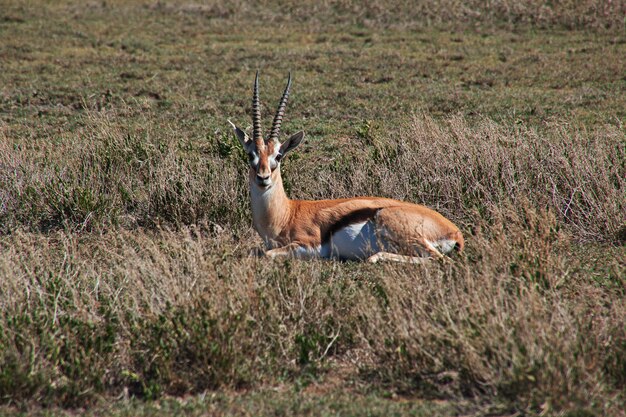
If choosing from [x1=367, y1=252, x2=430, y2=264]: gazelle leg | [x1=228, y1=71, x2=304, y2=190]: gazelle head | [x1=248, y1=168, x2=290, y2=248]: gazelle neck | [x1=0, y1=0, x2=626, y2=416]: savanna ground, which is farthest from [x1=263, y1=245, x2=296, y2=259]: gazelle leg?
[x1=367, y1=252, x2=430, y2=264]: gazelle leg

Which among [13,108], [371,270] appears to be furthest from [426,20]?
[371,270]

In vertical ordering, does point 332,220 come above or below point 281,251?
above

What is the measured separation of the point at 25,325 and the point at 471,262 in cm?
348

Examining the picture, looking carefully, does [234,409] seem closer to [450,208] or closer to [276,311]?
[276,311]

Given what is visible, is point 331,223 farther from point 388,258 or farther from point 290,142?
point 290,142

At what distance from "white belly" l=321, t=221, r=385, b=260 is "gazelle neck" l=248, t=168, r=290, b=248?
49 cm

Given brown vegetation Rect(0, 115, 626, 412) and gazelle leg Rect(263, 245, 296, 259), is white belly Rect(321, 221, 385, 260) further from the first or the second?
gazelle leg Rect(263, 245, 296, 259)

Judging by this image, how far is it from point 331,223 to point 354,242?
28 centimetres

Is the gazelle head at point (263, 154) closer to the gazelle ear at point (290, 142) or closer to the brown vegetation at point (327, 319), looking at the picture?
the gazelle ear at point (290, 142)

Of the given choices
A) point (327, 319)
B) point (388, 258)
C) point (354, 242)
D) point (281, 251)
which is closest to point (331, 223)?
point (354, 242)

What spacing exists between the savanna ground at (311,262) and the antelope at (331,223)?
308 millimetres

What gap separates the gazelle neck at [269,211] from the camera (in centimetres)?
808

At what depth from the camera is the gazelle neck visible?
808cm

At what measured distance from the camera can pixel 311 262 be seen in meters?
7.34
